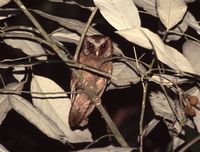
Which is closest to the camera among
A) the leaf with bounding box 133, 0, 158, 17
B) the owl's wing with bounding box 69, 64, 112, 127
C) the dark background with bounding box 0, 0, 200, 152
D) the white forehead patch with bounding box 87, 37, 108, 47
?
the leaf with bounding box 133, 0, 158, 17

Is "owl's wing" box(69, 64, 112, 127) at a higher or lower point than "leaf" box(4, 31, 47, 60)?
lower

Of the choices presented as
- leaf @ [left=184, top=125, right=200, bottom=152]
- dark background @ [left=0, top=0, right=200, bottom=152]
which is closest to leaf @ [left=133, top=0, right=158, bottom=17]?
leaf @ [left=184, top=125, right=200, bottom=152]

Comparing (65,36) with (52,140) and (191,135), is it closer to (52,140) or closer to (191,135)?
(191,135)

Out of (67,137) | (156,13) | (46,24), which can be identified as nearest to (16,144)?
(46,24)

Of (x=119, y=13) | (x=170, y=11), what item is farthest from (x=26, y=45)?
(x=170, y=11)

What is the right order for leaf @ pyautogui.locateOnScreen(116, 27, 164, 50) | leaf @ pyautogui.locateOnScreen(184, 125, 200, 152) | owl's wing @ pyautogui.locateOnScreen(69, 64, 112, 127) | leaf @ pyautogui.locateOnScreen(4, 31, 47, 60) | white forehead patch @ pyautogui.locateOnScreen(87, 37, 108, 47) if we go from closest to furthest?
leaf @ pyautogui.locateOnScreen(116, 27, 164, 50) → leaf @ pyautogui.locateOnScreen(184, 125, 200, 152) → leaf @ pyautogui.locateOnScreen(4, 31, 47, 60) → owl's wing @ pyautogui.locateOnScreen(69, 64, 112, 127) → white forehead patch @ pyautogui.locateOnScreen(87, 37, 108, 47)

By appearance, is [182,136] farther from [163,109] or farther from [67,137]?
[67,137]

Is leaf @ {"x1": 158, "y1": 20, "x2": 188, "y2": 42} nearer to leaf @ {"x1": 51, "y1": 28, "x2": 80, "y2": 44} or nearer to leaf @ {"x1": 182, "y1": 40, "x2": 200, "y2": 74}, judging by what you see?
leaf @ {"x1": 182, "y1": 40, "x2": 200, "y2": 74}

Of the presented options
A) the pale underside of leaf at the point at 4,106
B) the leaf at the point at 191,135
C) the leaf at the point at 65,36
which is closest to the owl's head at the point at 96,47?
the leaf at the point at 65,36
